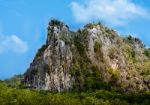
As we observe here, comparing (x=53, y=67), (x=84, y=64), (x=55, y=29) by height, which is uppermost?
(x=55, y=29)

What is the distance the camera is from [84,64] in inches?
6038

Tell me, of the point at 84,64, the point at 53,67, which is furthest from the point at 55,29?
the point at 84,64

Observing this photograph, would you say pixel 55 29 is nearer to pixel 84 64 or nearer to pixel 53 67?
pixel 53 67

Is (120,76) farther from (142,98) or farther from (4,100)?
(4,100)

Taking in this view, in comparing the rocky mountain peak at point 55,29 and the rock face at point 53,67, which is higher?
the rocky mountain peak at point 55,29

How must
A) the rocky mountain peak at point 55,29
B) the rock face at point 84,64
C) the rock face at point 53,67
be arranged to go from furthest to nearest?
the rocky mountain peak at point 55,29 < the rock face at point 84,64 < the rock face at point 53,67

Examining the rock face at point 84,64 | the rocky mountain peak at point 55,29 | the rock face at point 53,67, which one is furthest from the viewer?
the rocky mountain peak at point 55,29

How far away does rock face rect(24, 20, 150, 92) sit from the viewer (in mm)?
148625

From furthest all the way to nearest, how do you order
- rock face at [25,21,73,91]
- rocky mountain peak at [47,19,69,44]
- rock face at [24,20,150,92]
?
1. rocky mountain peak at [47,19,69,44]
2. rock face at [24,20,150,92]
3. rock face at [25,21,73,91]

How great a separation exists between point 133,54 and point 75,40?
746 inches

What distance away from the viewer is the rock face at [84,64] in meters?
149

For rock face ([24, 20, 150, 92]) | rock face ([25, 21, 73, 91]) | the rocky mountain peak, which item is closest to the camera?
rock face ([25, 21, 73, 91])

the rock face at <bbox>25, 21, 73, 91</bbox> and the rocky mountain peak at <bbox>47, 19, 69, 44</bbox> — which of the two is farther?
the rocky mountain peak at <bbox>47, 19, 69, 44</bbox>

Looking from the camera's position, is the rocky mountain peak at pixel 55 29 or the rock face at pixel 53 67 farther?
the rocky mountain peak at pixel 55 29
